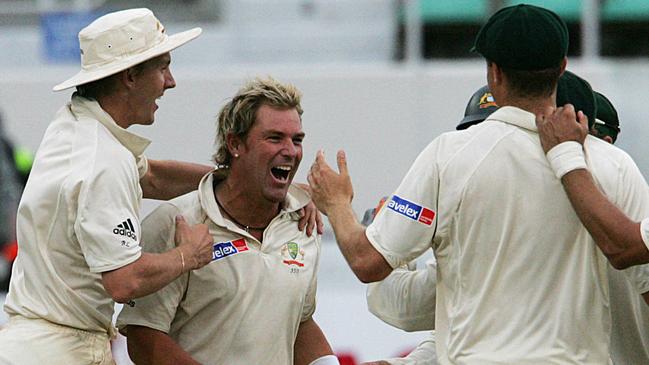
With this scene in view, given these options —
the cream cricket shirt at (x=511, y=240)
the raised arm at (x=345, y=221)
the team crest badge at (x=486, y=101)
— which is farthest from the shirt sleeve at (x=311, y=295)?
the cream cricket shirt at (x=511, y=240)

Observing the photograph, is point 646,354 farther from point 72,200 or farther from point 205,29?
point 205,29

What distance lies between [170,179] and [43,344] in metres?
0.90

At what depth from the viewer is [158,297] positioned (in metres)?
4.07

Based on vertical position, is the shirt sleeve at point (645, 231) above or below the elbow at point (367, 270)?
above

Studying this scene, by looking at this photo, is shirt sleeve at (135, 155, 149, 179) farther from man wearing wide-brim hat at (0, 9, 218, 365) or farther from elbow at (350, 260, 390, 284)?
elbow at (350, 260, 390, 284)

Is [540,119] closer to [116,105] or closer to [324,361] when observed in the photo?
[116,105]

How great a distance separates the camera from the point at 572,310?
3.45 m

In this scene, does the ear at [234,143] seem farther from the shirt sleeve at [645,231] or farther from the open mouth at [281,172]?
the shirt sleeve at [645,231]

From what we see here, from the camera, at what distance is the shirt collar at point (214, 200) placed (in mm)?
4195

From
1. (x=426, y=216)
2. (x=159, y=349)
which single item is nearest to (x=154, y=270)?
(x=159, y=349)

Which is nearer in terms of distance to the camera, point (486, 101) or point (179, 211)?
point (179, 211)

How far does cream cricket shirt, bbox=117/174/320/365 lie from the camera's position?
4.11m

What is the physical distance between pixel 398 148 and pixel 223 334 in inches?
→ 232

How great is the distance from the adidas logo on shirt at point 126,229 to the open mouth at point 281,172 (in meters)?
0.69
